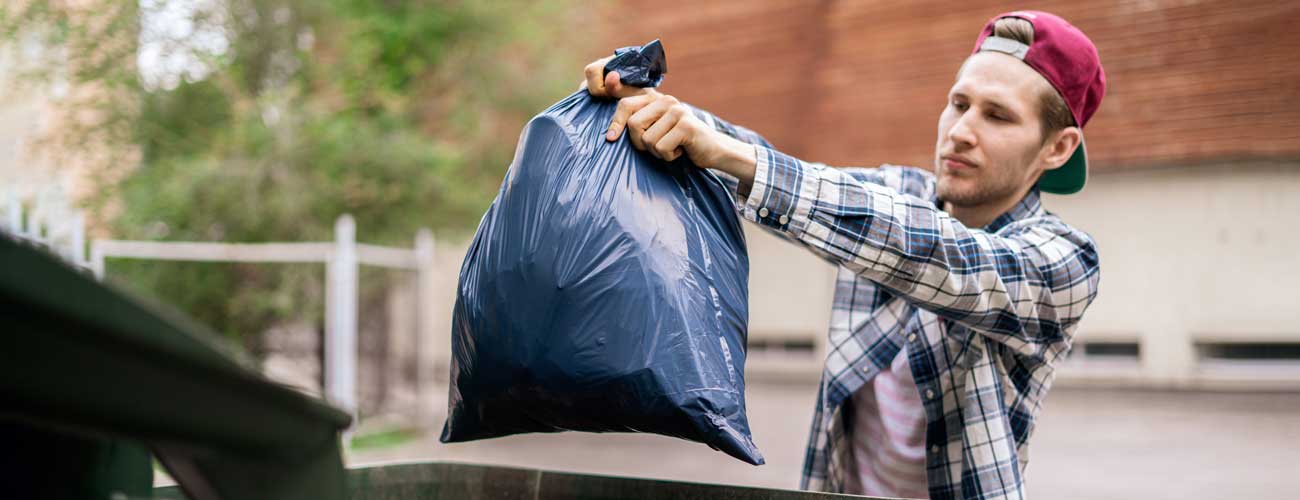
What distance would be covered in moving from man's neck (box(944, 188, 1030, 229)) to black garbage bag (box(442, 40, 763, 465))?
0.61m

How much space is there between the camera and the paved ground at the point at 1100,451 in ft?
20.8

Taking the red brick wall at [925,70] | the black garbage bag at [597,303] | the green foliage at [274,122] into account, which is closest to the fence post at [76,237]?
the green foliage at [274,122]

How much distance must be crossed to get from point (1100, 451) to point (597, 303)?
23.9 ft

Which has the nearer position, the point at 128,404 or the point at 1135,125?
the point at 128,404

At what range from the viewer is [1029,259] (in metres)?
1.59

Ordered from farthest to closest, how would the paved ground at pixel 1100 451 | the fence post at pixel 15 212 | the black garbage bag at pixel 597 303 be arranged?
the paved ground at pixel 1100 451 < the fence post at pixel 15 212 < the black garbage bag at pixel 597 303

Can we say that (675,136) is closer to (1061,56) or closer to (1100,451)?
(1061,56)

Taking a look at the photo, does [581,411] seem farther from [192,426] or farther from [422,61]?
[422,61]

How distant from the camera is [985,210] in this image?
6.02 feet

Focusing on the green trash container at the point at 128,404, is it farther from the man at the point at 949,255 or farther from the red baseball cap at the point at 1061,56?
the red baseball cap at the point at 1061,56

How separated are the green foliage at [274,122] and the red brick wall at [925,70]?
302 cm

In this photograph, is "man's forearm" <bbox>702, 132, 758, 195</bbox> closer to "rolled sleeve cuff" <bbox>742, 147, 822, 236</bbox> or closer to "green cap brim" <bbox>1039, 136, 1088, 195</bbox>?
"rolled sleeve cuff" <bbox>742, 147, 822, 236</bbox>

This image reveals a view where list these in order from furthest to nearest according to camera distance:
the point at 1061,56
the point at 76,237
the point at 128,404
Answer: the point at 76,237 < the point at 1061,56 < the point at 128,404

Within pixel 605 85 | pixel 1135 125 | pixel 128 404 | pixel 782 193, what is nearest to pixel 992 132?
pixel 782 193
